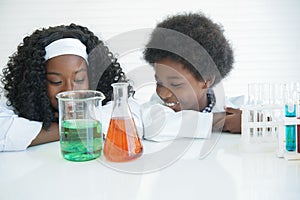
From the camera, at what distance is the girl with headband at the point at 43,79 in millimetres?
996

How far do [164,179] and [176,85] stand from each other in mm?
442

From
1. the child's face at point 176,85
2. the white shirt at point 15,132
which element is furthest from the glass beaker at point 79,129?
the child's face at point 176,85

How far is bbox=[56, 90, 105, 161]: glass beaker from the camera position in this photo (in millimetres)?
859

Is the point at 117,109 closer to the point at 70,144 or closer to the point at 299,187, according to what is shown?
the point at 70,144

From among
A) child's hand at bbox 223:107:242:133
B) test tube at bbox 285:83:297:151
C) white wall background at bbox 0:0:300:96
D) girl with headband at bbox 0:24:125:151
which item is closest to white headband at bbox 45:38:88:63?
girl with headband at bbox 0:24:125:151

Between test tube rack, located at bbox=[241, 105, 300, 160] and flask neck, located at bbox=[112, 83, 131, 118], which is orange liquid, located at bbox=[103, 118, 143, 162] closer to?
flask neck, located at bbox=[112, 83, 131, 118]

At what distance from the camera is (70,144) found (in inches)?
34.1

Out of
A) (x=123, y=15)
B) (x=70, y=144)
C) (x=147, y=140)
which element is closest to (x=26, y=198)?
(x=70, y=144)

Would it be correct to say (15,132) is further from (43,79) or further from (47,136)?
(43,79)

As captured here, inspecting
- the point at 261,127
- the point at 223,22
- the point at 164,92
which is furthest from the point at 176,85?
the point at 223,22

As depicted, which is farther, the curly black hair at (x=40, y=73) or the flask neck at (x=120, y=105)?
the curly black hair at (x=40, y=73)

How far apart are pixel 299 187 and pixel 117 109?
0.41m

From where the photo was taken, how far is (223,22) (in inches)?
78.8

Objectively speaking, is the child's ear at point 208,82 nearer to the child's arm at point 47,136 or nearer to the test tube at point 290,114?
the test tube at point 290,114
